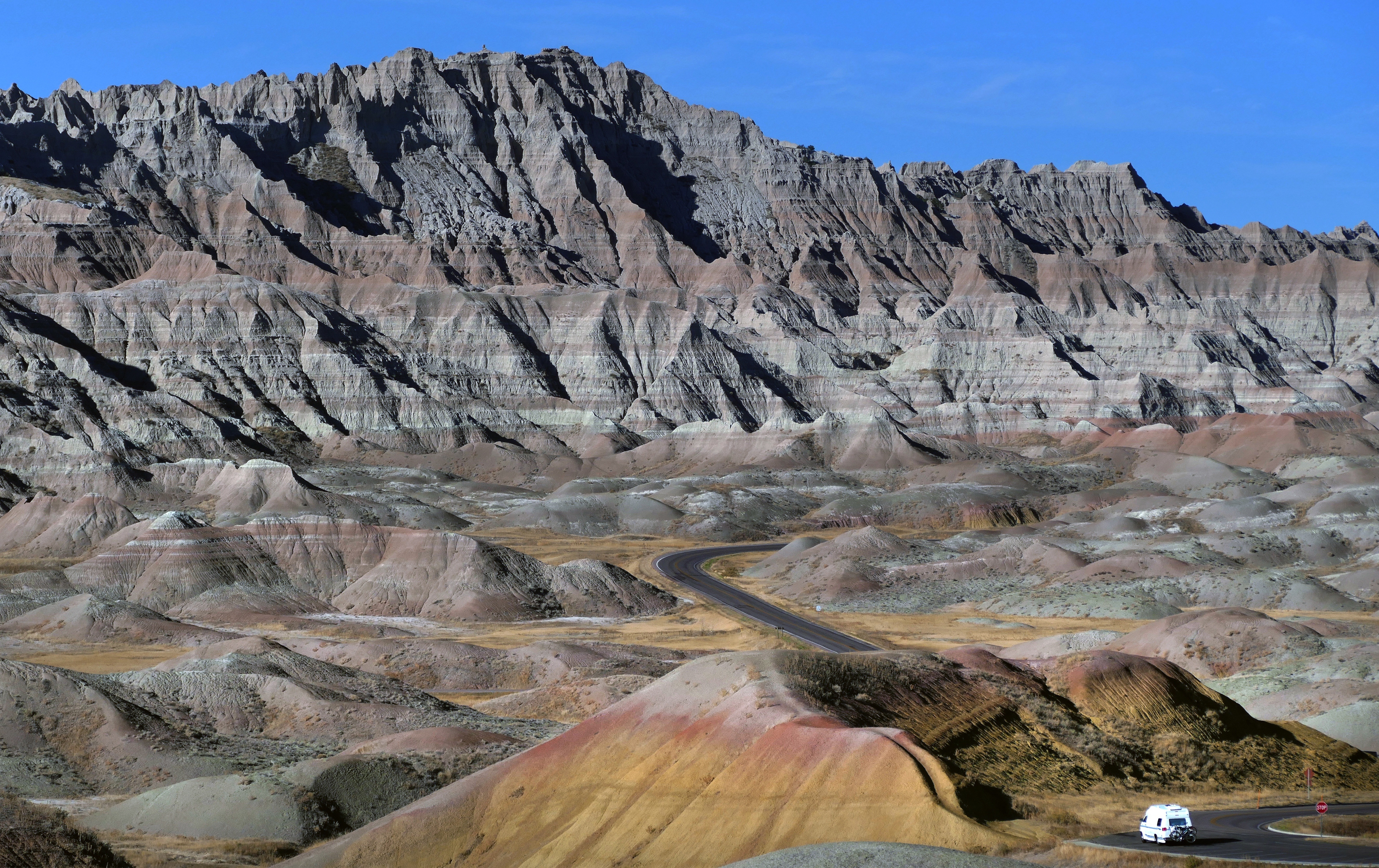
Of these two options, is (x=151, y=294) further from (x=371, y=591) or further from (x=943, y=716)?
(x=943, y=716)

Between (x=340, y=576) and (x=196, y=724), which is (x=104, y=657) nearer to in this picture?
(x=340, y=576)

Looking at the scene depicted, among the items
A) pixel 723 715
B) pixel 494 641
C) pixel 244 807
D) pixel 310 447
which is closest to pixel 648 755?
pixel 723 715

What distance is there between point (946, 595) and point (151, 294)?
123 metres

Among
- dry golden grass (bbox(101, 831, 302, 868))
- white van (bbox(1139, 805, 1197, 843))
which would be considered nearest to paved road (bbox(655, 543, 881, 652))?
dry golden grass (bbox(101, 831, 302, 868))

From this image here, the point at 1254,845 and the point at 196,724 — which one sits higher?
the point at 1254,845

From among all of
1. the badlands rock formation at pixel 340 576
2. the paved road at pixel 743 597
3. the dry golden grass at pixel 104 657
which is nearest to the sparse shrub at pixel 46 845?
the dry golden grass at pixel 104 657

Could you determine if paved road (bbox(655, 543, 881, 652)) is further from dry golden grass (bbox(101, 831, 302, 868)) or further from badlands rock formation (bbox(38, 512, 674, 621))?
dry golden grass (bbox(101, 831, 302, 868))

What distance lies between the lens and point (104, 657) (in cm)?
7000

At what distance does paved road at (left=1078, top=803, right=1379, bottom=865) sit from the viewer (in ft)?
97.5

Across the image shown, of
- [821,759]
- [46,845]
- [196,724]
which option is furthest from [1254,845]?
[196,724]

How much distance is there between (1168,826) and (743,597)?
202 ft

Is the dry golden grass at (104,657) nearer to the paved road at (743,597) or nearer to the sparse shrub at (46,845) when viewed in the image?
the sparse shrub at (46,845)

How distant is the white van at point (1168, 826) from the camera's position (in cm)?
3108

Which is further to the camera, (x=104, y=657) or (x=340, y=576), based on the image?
(x=340, y=576)
